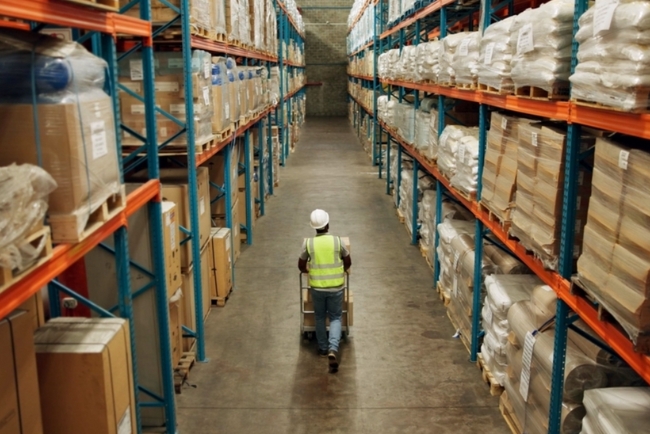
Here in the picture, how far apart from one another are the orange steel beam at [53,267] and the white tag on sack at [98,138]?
0.39 m

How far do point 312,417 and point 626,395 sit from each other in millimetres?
2754

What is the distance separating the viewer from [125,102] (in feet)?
17.8

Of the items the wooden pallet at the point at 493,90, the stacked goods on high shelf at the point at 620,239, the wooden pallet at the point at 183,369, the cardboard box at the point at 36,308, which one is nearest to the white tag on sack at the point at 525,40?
the wooden pallet at the point at 493,90

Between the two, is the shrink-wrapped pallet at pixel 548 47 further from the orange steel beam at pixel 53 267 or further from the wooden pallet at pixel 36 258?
the wooden pallet at pixel 36 258

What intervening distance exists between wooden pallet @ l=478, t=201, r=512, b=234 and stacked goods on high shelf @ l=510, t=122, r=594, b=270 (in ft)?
0.77

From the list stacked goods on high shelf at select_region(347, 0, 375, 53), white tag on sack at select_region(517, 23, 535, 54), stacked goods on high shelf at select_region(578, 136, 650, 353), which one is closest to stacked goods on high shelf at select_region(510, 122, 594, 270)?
stacked goods on high shelf at select_region(578, 136, 650, 353)

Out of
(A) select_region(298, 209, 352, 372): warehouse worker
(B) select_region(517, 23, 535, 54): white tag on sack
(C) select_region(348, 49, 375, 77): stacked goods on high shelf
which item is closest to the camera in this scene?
(B) select_region(517, 23, 535, 54): white tag on sack

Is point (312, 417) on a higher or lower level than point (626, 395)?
lower

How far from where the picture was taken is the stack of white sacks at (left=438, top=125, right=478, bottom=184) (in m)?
6.45

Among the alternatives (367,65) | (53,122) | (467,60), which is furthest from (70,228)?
(367,65)

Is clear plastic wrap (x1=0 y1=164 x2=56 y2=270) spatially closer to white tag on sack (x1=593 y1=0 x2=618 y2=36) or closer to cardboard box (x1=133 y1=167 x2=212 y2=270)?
white tag on sack (x1=593 y1=0 x2=618 y2=36)

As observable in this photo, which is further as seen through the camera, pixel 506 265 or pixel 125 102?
pixel 506 265

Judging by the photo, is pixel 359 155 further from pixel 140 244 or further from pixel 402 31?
pixel 140 244

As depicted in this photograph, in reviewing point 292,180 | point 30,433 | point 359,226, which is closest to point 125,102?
point 30,433
